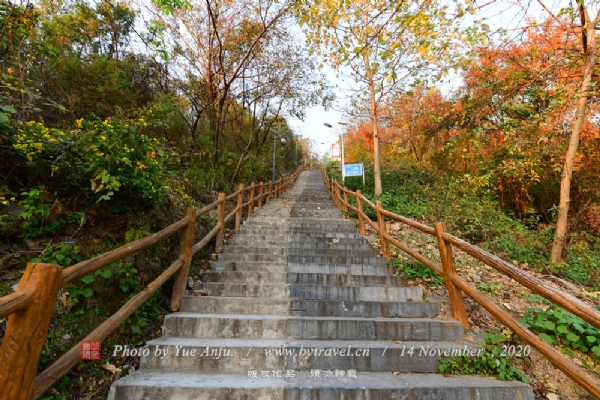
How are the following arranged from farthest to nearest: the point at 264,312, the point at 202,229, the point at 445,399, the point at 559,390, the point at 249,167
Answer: the point at 249,167, the point at 202,229, the point at 264,312, the point at 559,390, the point at 445,399

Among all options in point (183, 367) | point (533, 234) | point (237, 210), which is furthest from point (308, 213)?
point (183, 367)

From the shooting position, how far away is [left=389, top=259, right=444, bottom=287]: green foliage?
3613 millimetres

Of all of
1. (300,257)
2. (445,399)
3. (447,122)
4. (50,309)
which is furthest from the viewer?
(447,122)

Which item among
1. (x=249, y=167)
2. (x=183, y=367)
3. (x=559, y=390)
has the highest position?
(x=249, y=167)

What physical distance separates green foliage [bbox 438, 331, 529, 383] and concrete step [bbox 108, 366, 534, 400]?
0.32ft

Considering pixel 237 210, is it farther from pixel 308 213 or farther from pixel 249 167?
pixel 249 167

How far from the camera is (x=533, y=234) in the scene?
5863 millimetres

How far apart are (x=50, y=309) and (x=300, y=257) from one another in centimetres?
313

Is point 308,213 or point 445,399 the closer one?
point 445,399

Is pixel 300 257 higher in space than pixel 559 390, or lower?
higher

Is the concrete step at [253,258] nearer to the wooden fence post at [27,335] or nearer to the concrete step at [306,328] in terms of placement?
the concrete step at [306,328]

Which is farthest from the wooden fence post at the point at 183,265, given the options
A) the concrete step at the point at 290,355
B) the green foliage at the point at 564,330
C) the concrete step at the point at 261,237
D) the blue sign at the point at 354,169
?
the blue sign at the point at 354,169

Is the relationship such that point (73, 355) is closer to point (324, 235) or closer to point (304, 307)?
point (304, 307)

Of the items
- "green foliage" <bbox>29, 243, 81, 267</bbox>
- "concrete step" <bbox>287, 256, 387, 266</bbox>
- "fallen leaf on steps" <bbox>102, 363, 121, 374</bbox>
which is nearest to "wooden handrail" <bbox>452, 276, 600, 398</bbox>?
"concrete step" <bbox>287, 256, 387, 266</bbox>
